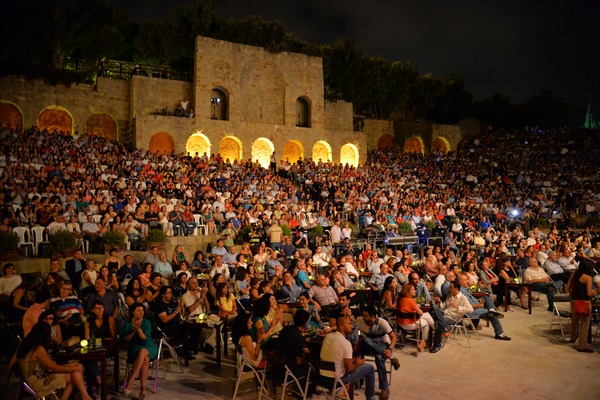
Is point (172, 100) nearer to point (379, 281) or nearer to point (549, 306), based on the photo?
point (379, 281)

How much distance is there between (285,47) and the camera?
29.0 metres

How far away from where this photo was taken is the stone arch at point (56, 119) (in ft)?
75.4

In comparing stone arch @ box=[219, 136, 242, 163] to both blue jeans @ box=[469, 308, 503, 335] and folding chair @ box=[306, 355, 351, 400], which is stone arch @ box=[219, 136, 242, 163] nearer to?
blue jeans @ box=[469, 308, 503, 335]

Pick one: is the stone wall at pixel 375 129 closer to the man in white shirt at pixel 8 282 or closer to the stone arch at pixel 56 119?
the stone arch at pixel 56 119

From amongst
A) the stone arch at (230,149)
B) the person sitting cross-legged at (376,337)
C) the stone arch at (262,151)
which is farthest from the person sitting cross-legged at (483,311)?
the stone arch at (262,151)

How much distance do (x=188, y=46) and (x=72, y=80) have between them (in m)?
6.47

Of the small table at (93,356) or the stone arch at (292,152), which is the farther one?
the stone arch at (292,152)

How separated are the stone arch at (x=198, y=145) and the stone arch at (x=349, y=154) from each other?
8783 mm

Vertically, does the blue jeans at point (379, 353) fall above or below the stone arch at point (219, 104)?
below

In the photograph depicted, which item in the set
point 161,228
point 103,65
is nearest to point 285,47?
point 103,65

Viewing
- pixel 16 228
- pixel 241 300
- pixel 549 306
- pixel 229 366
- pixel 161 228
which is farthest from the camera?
pixel 161 228

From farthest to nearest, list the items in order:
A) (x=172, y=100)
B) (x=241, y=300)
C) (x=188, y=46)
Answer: (x=188, y=46) → (x=172, y=100) → (x=241, y=300)

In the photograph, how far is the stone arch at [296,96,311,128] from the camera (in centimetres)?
2915

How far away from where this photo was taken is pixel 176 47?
2681 centimetres
